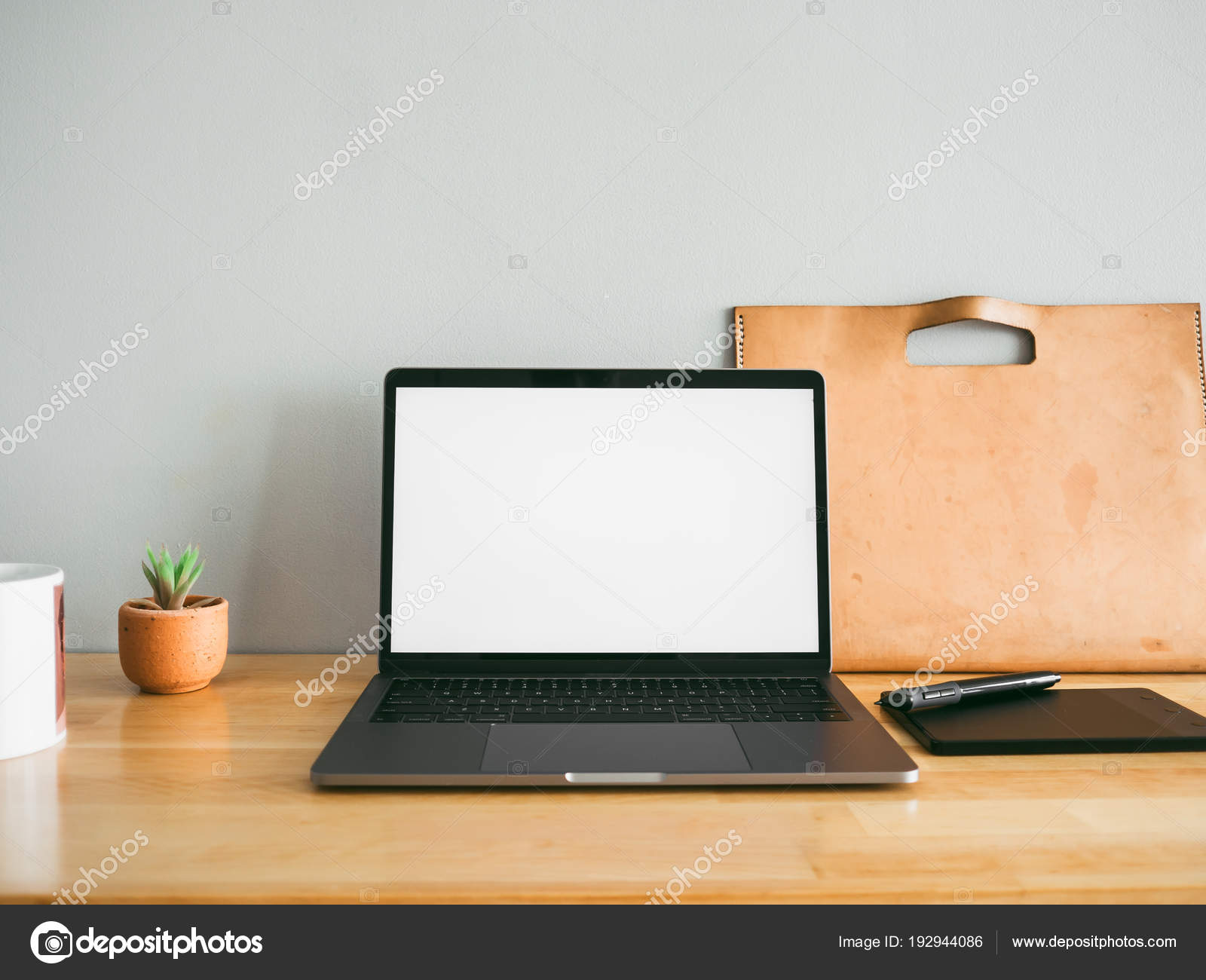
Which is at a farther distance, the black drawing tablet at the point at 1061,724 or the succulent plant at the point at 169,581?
the succulent plant at the point at 169,581

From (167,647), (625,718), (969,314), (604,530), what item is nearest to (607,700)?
(625,718)

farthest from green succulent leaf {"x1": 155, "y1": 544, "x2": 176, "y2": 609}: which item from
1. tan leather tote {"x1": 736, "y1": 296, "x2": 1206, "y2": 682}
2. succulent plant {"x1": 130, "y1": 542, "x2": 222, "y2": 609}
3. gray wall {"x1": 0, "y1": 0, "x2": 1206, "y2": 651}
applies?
tan leather tote {"x1": 736, "y1": 296, "x2": 1206, "y2": 682}

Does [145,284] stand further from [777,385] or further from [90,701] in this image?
[777,385]

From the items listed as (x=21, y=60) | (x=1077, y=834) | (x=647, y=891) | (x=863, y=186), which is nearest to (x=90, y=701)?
(x=647, y=891)

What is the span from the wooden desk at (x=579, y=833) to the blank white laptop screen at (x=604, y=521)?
219 millimetres

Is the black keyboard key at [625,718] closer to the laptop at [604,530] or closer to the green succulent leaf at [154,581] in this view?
the laptop at [604,530]

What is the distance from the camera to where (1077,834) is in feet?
1.84

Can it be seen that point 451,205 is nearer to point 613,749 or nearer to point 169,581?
point 169,581

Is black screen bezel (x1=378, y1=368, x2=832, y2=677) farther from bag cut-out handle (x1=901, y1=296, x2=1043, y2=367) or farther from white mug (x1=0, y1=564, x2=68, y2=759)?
white mug (x1=0, y1=564, x2=68, y2=759)

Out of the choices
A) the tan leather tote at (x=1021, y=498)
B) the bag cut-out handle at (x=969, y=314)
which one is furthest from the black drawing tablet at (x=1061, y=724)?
the bag cut-out handle at (x=969, y=314)

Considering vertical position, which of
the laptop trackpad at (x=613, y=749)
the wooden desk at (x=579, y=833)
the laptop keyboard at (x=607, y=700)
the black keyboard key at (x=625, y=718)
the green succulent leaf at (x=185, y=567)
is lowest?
the wooden desk at (x=579, y=833)

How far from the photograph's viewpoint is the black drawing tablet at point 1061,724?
2.30 feet

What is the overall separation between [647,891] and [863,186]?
839mm

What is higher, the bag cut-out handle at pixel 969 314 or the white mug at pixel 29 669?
the bag cut-out handle at pixel 969 314
